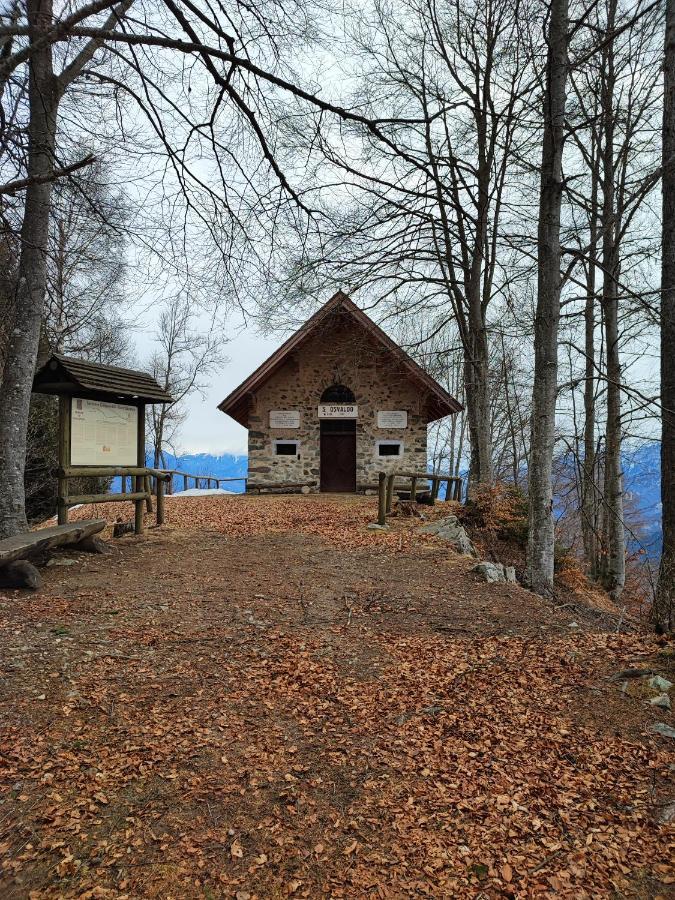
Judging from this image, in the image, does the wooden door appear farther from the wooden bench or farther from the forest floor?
the forest floor

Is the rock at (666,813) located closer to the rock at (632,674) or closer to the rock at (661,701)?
the rock at (661,701)

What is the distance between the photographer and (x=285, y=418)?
55.7 ft

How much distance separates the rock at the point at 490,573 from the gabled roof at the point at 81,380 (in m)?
5.75

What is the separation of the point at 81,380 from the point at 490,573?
20.0 ft

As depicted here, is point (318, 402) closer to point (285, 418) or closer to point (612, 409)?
point (285, 418)

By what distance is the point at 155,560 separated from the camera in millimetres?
6969

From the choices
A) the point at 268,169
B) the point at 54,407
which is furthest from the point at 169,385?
the point at 268,169

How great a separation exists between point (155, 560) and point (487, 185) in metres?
10.9

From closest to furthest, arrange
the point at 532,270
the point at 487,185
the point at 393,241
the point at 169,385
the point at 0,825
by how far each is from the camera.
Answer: the point at 0,825 → the point at 532,270 → the point at 393,241 → the point at 487,185 → the point at 169,385

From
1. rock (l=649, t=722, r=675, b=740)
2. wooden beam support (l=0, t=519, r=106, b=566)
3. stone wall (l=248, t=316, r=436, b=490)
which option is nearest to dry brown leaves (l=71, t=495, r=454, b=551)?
stone wall (l=248, t=316, r=436, b=490)

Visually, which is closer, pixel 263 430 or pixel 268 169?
pixel 268 169

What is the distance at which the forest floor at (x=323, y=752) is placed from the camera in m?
2.00

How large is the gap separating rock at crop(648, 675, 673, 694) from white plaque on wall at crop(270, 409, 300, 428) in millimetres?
14237

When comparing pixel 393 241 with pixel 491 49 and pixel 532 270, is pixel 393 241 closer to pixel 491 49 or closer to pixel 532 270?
pixel 532 270
